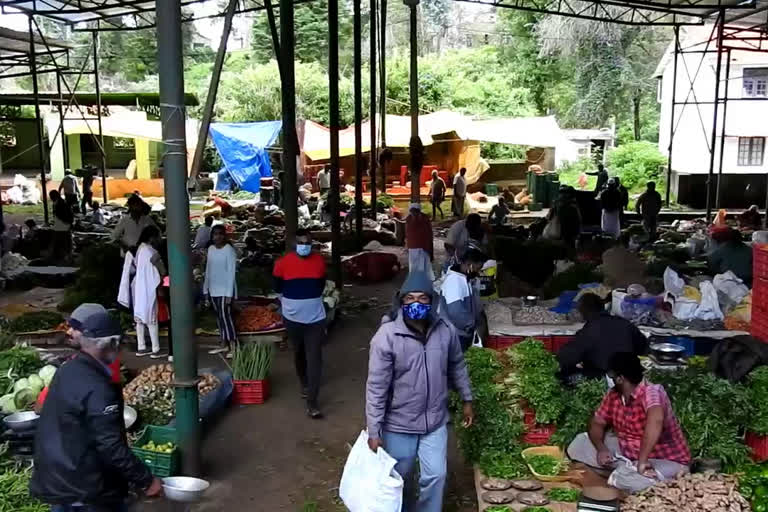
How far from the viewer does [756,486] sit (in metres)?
4.44

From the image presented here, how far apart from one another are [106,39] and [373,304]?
40.4 m

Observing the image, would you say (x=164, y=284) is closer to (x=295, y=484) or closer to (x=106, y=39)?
(x=295, y=484)

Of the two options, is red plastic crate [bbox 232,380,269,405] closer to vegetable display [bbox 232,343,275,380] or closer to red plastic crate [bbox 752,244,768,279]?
vegetable display [bbox 232,343,275,380]

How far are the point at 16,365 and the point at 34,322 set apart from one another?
9.39 feet

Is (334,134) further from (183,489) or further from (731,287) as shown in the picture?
(183,489)

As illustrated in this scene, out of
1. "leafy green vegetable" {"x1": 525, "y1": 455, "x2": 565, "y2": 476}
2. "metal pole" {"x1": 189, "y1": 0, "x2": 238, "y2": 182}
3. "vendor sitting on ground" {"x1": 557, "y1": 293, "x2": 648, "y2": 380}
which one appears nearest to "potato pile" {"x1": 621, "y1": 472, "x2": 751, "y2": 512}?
"leafy green vegetable" {"x1": 525, "y1": 455, "x2": 565, "y2": 476}

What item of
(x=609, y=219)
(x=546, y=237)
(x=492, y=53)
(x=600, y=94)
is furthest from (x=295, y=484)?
(x=492, y=53)

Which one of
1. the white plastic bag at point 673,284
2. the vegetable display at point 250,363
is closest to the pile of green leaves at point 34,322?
the vegetable display at point 250,363

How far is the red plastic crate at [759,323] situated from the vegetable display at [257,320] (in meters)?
5.22

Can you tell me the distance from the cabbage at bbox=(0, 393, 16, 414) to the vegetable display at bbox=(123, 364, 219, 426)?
2.78 feet

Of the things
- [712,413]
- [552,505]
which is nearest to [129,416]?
[552,505]

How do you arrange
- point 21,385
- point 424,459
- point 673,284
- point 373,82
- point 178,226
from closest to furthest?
point 424,459, point 178,226, point 21,385, point 673,284, point 373,82

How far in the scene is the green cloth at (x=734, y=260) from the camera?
9258 mm

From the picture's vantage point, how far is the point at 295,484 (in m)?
5.79
